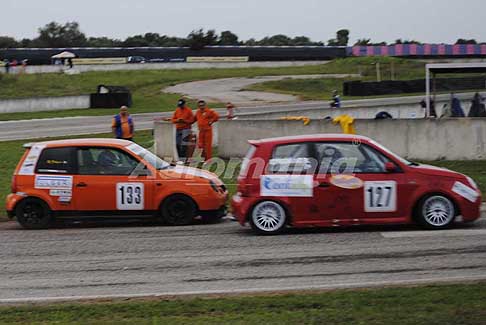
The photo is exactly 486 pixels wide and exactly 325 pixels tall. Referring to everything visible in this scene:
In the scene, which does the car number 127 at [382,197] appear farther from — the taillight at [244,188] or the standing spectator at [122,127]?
the standing spectator at [122,127]

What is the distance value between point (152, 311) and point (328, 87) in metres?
45.9

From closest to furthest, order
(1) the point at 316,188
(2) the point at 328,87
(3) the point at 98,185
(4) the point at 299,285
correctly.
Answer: (4) the point at 299,285, (1) the point at 316,188, (3) the point at 98,185, (2) the point at 328,87

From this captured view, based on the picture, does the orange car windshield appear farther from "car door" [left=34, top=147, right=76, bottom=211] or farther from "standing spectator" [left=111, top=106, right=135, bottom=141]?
"standing spectator" [left=111, top=106, right=135, bottom=141]

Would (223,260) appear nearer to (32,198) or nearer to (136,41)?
(32,198)

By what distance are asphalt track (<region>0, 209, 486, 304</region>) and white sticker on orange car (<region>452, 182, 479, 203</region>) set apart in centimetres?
42

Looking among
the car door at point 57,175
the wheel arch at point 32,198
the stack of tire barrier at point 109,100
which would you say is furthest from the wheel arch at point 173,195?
the stack of tire barrier at point 109,100

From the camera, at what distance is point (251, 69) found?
65.9 m

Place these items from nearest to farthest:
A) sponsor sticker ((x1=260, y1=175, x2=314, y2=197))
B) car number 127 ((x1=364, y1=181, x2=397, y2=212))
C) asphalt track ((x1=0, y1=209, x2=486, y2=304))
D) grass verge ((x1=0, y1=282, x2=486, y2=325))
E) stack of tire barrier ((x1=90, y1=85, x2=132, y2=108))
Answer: grass verge ((x1=0, y1=282, x2=486, y2=325)), asphalt track ((x1=0, y1=209, x2=486, y2=304)), car number 127 ((x1=364, y1=181, x2=397, y2=212)), sponsor sticker ((x1=260, y1=175, x2=314, y2=197)), stack of tire barrier ((x1=90, y1=85, x2=132, y2=108))

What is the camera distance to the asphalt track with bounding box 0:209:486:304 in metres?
8.40

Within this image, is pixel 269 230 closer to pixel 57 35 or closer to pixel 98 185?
pixel 98 185

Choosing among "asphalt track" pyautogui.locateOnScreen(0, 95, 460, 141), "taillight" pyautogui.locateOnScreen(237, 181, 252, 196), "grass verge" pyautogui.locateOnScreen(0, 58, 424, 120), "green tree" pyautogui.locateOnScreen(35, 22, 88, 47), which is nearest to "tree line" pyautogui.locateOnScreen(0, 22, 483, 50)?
"green tree" pyautogui.locateOnScreen(35, 22, 88, 47)

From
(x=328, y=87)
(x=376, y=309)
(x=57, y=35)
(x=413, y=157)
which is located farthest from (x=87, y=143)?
(x=57, y=35)

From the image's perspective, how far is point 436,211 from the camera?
11055mm

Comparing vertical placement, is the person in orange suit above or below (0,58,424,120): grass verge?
below
